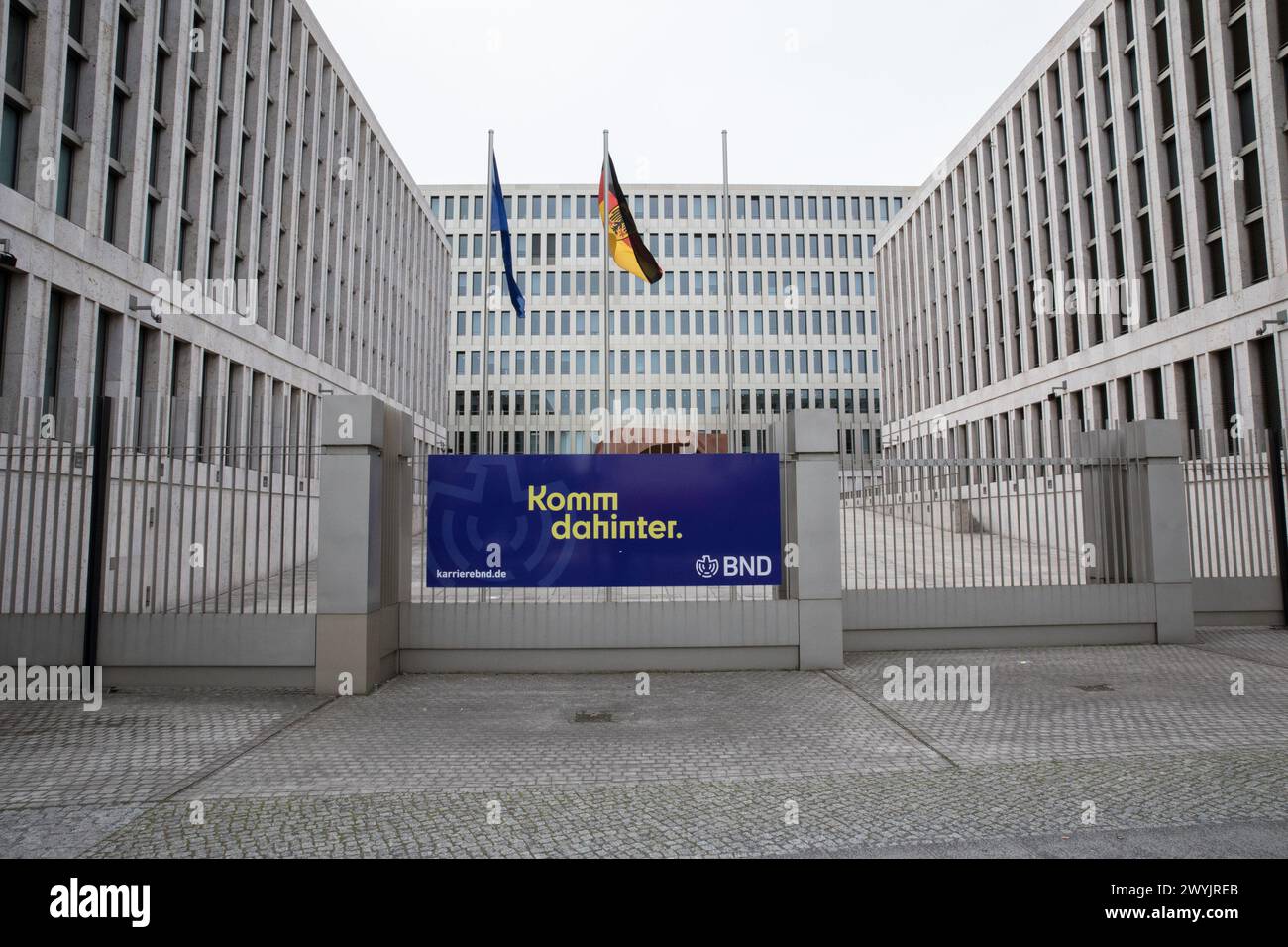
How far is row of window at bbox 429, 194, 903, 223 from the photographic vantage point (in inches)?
2628

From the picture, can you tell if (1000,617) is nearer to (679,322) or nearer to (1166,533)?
(1166,533)

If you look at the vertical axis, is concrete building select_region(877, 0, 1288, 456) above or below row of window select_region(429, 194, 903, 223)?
below

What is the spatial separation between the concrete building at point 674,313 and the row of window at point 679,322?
117 mm

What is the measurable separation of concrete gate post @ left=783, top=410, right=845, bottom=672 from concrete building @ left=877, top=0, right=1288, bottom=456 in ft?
22.1

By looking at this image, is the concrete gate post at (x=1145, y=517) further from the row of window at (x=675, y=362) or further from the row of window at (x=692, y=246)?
the row of window at (x=692, y=246)

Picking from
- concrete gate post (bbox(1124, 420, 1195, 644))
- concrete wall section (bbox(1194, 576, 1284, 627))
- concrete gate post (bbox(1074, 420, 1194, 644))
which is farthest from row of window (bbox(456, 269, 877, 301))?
concrete gate post (bbox(1124, 420, 1195, 644))

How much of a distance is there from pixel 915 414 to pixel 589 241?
3284 centimetres

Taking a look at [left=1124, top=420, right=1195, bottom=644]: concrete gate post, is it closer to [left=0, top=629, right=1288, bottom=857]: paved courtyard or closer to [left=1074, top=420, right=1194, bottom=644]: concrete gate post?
[left=1074, top=420, right=1194, bottom=644]: concrete gate post

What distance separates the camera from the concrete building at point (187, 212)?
14.5 m

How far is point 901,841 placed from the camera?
14.6ft

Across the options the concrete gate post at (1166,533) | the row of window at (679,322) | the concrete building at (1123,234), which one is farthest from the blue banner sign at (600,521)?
the row of window at (679,322)

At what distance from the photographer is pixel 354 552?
894cm

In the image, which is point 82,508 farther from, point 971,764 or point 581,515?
point 971,764
